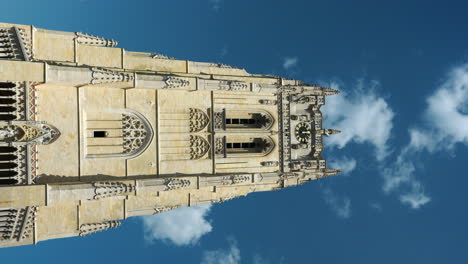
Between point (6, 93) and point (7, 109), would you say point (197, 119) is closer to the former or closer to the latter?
point (7, 109)

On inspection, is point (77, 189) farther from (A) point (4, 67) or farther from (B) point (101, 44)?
(B) point (101, 44)

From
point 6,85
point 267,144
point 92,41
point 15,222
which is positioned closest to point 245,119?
point 267,144

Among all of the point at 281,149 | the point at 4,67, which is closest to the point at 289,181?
the point at 281,149

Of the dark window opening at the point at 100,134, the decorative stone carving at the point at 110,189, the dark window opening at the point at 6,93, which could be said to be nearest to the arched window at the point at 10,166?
the dark window opening at the point at 6,93

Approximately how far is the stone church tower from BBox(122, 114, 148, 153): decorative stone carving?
6cm

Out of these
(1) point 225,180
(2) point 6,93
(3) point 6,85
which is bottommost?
(1) point 225,180

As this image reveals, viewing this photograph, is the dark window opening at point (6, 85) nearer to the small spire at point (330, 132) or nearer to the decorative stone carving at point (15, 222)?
the decorative stone carving at point (15, 222)

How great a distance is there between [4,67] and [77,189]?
22.3 ft

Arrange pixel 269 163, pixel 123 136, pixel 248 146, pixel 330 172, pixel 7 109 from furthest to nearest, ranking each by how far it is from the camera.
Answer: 1. pixel 330 172
2. pixel 248 146
3. pixel 269 163
4. pixel 123 136
5. pixel 7 109

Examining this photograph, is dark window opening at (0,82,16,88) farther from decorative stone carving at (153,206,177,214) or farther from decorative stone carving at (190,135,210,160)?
decorative stone carving at (153,206,177,214)

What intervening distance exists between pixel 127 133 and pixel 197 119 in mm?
4704

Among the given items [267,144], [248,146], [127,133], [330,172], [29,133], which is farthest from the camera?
[330,172]

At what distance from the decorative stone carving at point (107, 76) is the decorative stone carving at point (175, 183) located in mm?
6245

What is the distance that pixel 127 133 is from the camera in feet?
90.8
